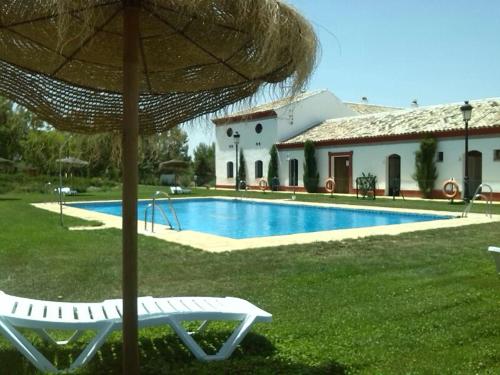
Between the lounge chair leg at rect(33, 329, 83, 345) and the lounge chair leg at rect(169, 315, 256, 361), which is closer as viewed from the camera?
the lounge chair leg at rect(169, 315, 256, 361)

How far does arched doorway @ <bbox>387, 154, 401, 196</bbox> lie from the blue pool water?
6.65 meters

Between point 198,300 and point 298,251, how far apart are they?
4466 mm

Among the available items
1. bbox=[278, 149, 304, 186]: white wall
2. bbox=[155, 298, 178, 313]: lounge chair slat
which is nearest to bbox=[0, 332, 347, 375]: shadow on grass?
bbox=[155, 298, 178, 313]: lounge chair slat

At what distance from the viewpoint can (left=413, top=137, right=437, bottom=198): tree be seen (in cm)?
2239

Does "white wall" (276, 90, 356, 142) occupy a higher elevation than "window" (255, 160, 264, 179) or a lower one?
higher

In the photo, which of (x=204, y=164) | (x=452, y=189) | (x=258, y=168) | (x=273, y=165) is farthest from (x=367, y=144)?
(x=204, y=164)

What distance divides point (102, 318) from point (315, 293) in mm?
2593

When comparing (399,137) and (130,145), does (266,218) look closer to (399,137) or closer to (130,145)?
(399,137)

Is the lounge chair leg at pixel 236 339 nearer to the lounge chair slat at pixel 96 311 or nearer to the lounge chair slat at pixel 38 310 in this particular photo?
the lounge chair slat at pixel 96 311

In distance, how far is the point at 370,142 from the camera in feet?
82.8

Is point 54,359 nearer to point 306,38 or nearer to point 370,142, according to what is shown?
point 306,38

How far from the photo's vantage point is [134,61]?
2.71 meters

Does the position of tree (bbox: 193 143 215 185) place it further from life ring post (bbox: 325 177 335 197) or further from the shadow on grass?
the shadow on grass

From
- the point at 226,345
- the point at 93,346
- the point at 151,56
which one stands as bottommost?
the point at 226,345
